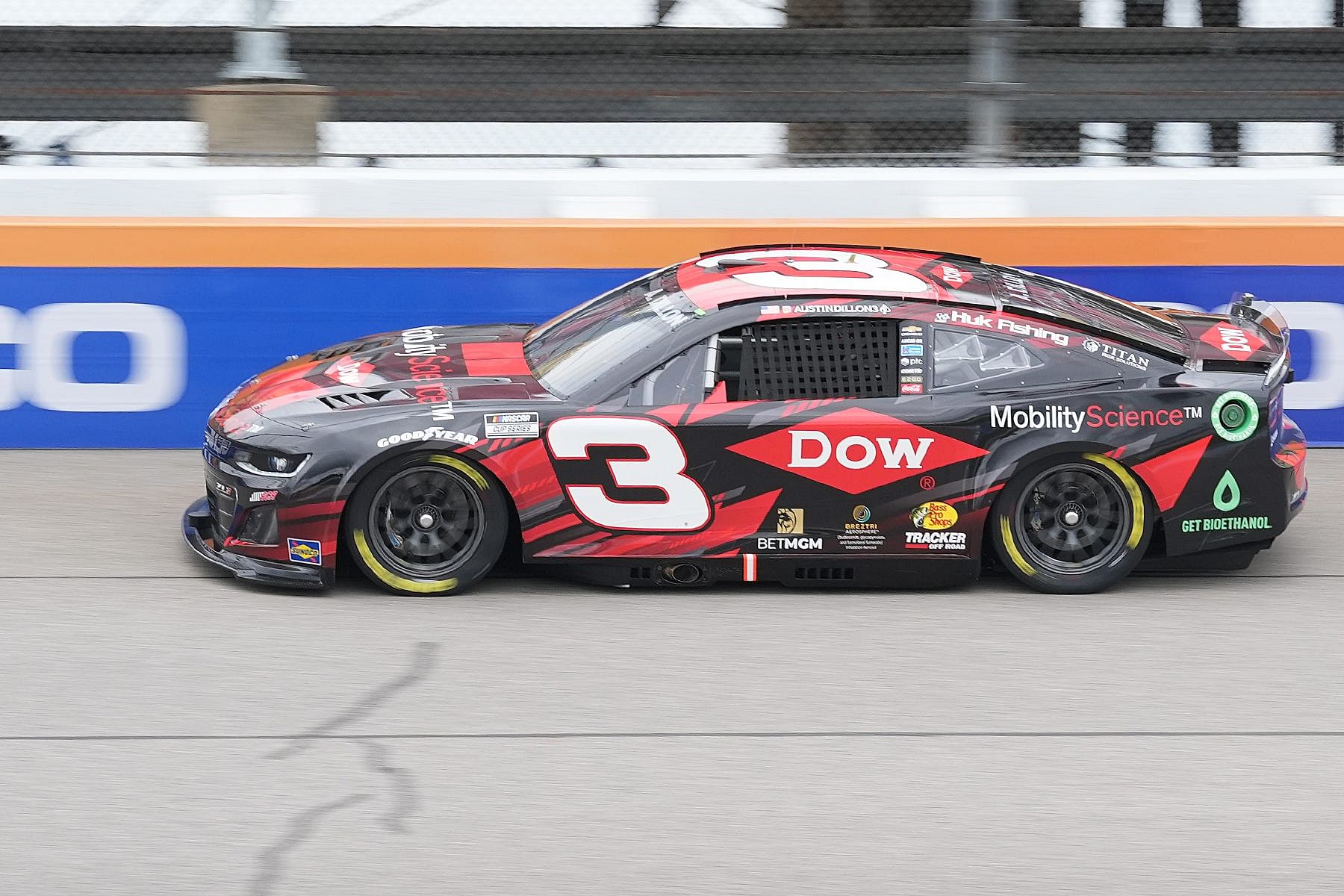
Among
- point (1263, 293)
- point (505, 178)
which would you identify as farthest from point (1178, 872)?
point (505, 178)

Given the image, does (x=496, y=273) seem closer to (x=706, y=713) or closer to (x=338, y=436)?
(x=338, y=436)

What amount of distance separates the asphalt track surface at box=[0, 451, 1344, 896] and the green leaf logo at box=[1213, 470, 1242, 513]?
385mm

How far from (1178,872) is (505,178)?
19.3 ft

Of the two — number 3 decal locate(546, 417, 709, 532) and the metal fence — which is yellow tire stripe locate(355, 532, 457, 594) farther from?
the metal fence

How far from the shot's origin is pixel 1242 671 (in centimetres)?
573

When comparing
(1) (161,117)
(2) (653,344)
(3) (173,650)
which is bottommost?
(3) (173,650)

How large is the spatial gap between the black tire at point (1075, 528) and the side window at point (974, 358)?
1.43 ft

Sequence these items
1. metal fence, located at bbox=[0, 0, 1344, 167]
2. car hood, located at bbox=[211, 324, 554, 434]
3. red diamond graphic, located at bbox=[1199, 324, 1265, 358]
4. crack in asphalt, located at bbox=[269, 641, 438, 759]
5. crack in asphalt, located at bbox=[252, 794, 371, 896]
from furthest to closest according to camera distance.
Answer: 1. metal fence, located at bbox=[0, 0, 1344, 167]
2. red diamond graphic, located at bbox=[1199, 324, 1265, 358]
3. car hood, located at bbox=[211, 324, 554, 434]
4. crack in asphalt, located at bbox=[269, 641, 438, 759]
5. crack in asphalt, located at bbox=[252, 794, 371, 896]

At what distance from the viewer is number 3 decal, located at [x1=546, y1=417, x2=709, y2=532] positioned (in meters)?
6.21

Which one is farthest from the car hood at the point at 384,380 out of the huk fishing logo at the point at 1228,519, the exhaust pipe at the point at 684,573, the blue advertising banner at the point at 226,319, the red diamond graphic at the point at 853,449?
the huk fishing logo at the point at 1228,519

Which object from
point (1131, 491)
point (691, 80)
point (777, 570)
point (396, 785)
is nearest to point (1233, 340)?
point (1131, 491)

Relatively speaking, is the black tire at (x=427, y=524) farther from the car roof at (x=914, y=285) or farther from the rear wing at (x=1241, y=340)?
the rear wing at (x=1241, y=340)

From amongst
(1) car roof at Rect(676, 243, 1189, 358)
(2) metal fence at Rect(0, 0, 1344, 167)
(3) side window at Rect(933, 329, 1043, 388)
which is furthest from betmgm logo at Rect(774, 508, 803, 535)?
(2) metal fence at Rect(0, 0, 1344, 167)

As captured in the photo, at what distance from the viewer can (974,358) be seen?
6410 millimetres
